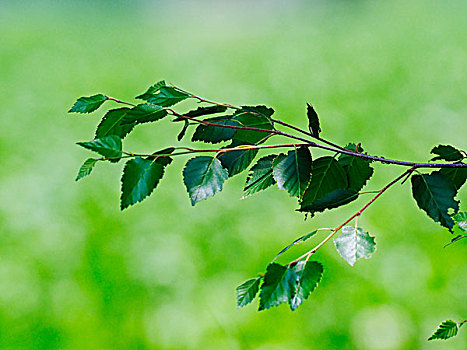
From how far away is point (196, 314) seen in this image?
1985 mm

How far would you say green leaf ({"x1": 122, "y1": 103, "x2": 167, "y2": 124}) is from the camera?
664 millimetres

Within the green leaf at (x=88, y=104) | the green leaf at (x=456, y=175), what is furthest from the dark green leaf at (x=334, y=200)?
the green leaf at (x=88, y=104)

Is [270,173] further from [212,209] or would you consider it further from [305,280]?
[212,209]

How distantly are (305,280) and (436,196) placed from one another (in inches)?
9.1

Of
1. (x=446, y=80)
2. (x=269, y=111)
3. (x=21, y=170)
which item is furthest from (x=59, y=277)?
(x=446, y=80)

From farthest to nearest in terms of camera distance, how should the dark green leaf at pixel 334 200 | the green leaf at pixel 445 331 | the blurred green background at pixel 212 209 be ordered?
the blurred green background at pixel 212 209 < the green leaf at pixel 445 331 < the dark green leaf at pixel 334 200

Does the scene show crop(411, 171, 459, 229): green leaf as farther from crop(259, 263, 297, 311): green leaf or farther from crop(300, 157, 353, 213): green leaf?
crop(259, 263, 297, 311): green leaf

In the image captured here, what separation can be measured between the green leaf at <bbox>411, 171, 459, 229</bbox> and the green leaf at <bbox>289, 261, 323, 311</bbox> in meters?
0.19

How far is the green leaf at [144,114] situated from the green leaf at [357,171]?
291mm

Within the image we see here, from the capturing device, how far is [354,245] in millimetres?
634

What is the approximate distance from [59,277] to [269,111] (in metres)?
1.63

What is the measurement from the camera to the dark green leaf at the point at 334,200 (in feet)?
2.25

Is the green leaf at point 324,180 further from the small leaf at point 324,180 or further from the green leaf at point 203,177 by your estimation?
the green leaf at point 203,177

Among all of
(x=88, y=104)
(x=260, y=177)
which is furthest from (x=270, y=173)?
(x=88, y=104)
